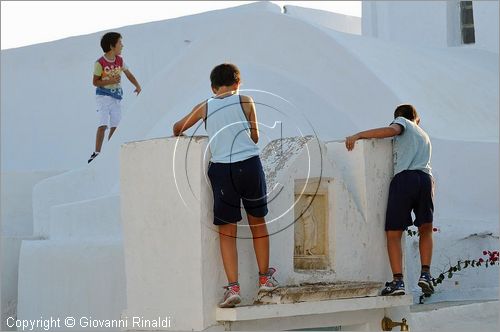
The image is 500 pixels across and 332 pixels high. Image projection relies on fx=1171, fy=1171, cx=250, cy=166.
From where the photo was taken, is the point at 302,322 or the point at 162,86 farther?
the point at 162,86

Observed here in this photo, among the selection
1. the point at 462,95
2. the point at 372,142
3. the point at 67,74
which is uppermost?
the point at 67,74

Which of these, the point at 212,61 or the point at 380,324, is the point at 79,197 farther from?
the point at 380,324

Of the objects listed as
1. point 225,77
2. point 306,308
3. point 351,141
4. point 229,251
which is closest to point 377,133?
point 351,141

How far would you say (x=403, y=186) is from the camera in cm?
694

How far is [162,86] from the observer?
1077 centimetres

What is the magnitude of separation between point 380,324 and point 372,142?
Answer: 1077mm

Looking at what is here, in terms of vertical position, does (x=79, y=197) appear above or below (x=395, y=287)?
above

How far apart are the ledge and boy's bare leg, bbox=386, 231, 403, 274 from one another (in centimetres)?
18

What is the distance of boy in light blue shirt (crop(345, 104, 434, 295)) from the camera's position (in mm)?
6910

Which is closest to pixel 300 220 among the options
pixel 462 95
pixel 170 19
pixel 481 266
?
pixel 481 266

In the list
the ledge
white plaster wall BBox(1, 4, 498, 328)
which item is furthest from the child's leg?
the ledge

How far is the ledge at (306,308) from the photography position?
6.09m

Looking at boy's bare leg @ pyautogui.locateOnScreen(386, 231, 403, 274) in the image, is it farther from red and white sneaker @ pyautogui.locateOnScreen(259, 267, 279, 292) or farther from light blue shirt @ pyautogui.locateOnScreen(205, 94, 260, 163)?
light blue shirt @ pyautogui.locateOnScreen(205, 94, 260, 163)

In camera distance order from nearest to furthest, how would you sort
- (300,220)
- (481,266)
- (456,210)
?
1. (300,220)
2. (481,266)
3. (456,210)
